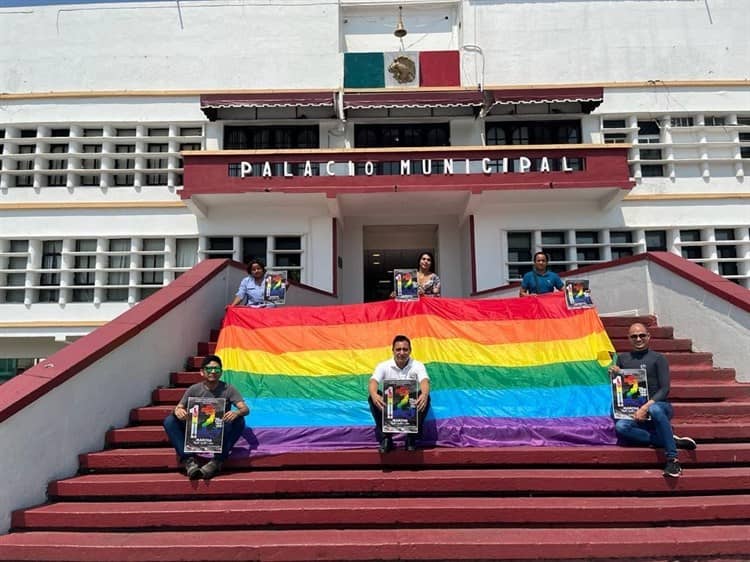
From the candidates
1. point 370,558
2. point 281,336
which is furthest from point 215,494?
point 281,336

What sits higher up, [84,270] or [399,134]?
[399,134]

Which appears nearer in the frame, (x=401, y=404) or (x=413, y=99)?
(x=401, y=404)

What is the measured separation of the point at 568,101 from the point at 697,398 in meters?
9.51

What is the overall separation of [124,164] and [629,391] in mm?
13771

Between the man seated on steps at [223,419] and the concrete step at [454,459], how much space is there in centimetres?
22

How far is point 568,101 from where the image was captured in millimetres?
13852

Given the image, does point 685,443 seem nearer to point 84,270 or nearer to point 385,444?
point 385,444

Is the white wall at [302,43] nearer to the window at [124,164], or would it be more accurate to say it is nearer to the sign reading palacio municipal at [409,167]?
the window at [124,164]

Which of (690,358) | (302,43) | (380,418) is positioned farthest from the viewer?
(302,43)

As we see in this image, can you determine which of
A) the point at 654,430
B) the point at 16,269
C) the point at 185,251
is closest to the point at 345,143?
the point at 185,251

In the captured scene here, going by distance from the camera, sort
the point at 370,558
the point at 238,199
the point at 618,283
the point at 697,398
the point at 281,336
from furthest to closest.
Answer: the point at 238,199 < the point at 618,283 < the point at 281,336 < the point at 697,398 < the point at 370,558

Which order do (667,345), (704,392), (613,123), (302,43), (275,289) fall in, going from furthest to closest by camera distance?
(302,43)
(613,123)
(275,289)
(667,345)
(704,392)

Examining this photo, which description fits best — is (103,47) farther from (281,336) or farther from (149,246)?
(281,336)

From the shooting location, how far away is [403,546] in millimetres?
4258
